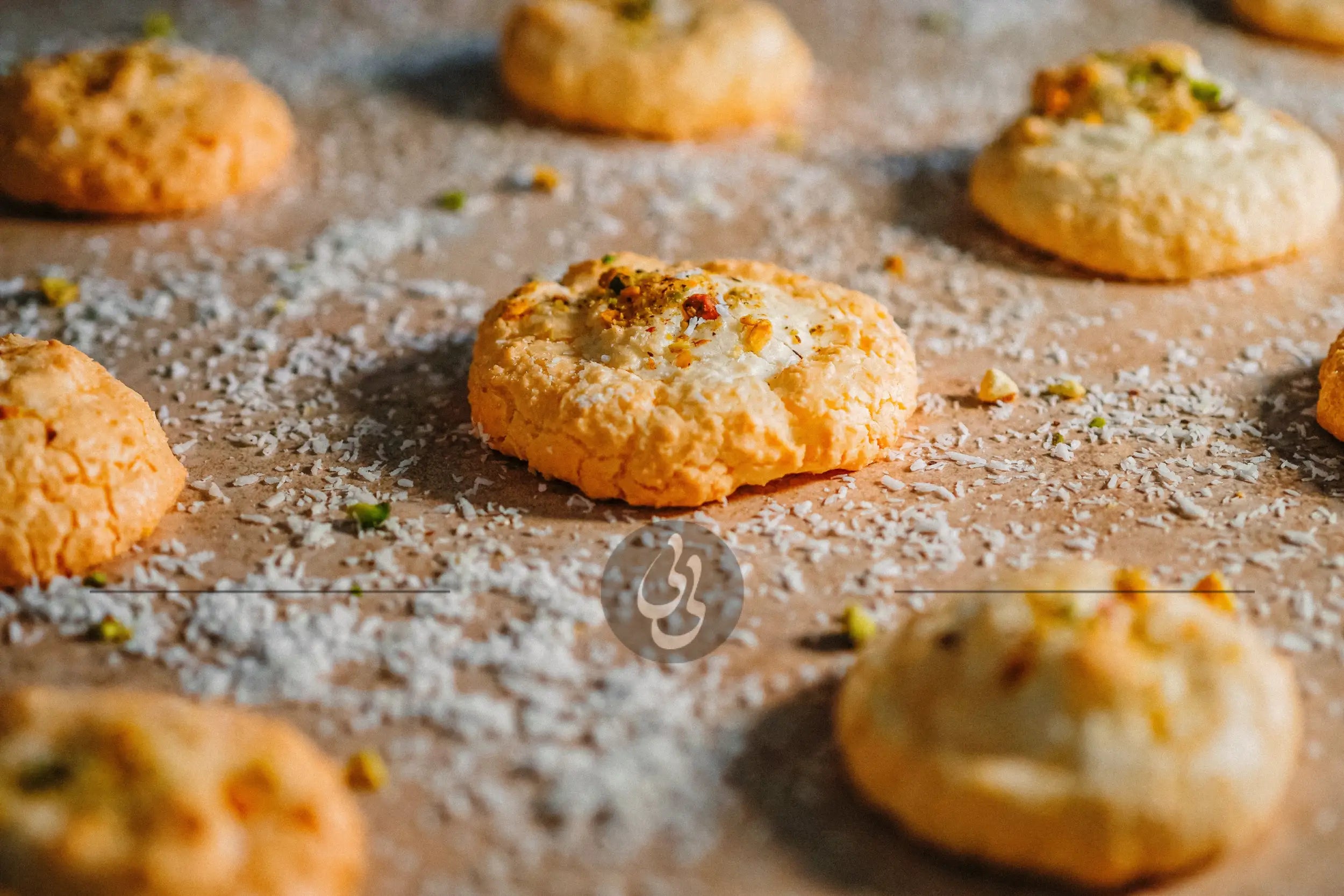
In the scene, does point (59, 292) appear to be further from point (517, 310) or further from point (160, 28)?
point (160, 28)

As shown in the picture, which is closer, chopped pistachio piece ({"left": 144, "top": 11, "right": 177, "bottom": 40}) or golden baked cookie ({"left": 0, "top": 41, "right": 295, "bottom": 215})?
golden baked cookie ({"left": 0, "top": 41, "right": 295, "bottom": 215})

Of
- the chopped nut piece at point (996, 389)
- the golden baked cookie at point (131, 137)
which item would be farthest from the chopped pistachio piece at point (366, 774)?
the golden baked cookie at point (131, 137)

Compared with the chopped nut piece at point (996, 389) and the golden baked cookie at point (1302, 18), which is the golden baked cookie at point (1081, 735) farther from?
the golden baked cookie at point (1302, 18)

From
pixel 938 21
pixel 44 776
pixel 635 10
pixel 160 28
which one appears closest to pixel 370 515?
pixel 44 776

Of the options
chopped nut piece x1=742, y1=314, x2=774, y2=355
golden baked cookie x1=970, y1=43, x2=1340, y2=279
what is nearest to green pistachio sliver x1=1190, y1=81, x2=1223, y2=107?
golden baked cookie x1=970, y1=43, x2=1340, y2=279

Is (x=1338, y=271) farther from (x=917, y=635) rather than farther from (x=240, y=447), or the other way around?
(x=240, y=447)

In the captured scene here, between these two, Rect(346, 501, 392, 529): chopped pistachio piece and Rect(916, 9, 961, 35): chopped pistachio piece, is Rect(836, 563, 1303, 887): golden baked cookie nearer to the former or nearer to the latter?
Rect(346, 501, 392, 529): chopped pistachio piece
